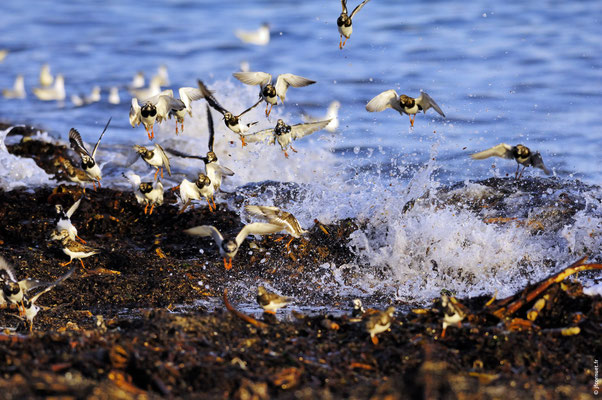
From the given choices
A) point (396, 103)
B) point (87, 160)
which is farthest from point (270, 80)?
point (87, 160)

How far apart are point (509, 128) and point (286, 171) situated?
414 cm

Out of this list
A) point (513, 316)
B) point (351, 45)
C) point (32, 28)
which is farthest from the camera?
point (32, 28)

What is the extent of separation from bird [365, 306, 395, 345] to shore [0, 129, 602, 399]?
0.07 m

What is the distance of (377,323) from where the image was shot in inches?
173

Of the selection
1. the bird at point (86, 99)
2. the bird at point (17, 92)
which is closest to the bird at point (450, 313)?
the bird at point (86, 99)

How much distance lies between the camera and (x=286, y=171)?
1009 centimetres

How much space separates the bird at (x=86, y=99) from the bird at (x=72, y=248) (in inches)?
346

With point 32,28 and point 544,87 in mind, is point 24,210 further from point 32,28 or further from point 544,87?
point 32,28

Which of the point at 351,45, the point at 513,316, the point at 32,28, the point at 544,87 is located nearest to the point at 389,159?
the point at 544,87

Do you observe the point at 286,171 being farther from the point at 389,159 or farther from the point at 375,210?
the point at 375,210

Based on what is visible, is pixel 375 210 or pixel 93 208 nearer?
pixel 375 210

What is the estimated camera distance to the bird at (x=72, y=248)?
260 inches

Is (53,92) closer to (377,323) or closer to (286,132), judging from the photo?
(286,132)

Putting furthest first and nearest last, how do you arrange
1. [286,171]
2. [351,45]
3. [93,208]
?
[351,45]
[286,171]
[93,208]
